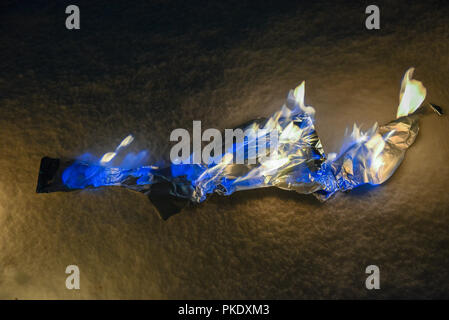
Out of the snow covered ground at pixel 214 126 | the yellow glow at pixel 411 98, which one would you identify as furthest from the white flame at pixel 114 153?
the yellow glow at pixel 411 98

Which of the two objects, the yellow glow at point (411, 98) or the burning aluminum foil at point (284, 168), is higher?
the yellow glow at point (411, 98)

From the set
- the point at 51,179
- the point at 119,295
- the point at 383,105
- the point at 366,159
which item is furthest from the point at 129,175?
the point at 383,105

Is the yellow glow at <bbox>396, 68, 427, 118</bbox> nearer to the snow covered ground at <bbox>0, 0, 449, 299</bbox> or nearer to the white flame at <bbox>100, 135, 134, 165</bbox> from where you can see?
the snow covered ground at <bbox>0, 0, 449, 299</bbox>

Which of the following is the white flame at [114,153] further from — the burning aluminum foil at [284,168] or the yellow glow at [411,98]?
the yellow glow at [411,98]

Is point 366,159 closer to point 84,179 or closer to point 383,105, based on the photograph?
point 383,105

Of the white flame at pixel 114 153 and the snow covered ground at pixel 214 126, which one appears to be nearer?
the snow covered ground at pixel 214 126
